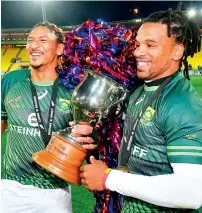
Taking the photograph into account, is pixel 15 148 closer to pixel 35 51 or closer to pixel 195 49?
pixel 35 51

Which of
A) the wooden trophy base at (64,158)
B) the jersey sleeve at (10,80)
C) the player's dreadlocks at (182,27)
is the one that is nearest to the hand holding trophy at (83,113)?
the wooden trophy base at (64,158)

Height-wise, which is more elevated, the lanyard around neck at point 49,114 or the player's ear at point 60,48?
the player's ear at point 60,48

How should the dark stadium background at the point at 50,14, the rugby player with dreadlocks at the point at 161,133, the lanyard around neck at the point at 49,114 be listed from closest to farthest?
the rugby player with dreadlocks at the point at 161,133 → the lanyard around neck at the point at 49,114 → the dark stadium background at the point at 50,14

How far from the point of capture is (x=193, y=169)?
1407mm

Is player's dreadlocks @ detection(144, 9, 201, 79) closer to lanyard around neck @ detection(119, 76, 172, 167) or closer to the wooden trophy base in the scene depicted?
lanyard around neck @ detection(119, 76, 172, 167)

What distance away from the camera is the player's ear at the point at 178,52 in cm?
169

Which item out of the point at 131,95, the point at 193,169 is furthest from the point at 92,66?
the point at 193,169

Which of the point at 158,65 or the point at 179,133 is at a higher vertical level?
the point at 158,65

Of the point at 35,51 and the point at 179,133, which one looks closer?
the point at 179,133

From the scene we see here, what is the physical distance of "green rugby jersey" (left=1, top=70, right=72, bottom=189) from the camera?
220 centimetres

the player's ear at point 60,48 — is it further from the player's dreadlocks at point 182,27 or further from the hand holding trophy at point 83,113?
the player's dreadlocks at point 182,27

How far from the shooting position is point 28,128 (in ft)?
7.27

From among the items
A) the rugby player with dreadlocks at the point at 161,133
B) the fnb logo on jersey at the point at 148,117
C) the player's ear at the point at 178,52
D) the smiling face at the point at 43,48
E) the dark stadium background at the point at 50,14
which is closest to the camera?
the rugby player with dreadlocks at the point at 161,133

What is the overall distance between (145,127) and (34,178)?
92 cm
